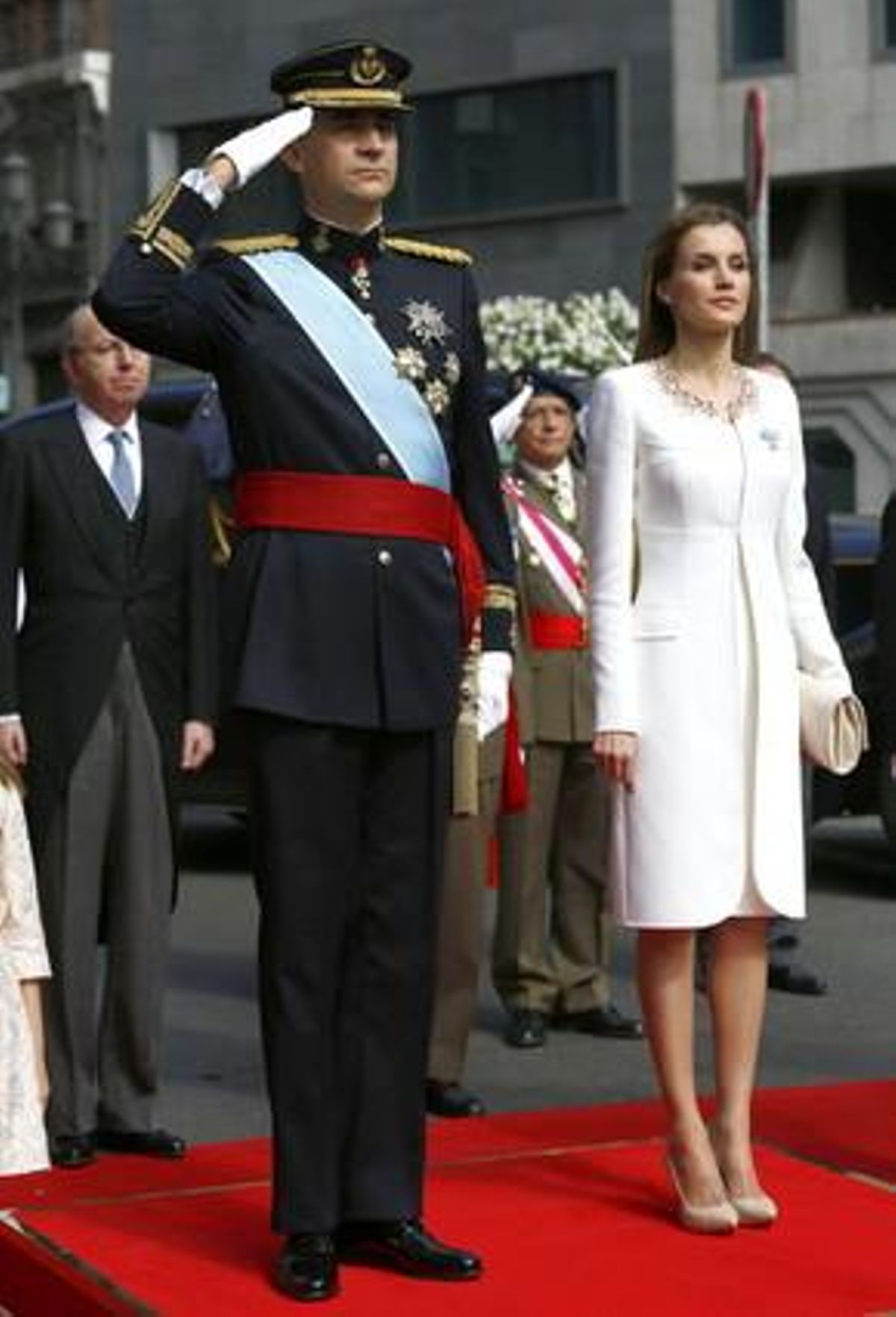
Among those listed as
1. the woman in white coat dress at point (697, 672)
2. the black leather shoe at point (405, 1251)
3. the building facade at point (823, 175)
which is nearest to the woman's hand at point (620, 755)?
the woman in white coat dress at point (697, 672)

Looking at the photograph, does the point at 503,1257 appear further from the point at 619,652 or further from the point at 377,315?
the point at 377,315

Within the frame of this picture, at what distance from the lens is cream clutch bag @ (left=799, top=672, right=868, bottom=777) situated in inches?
240

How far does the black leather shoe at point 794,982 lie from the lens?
10352 mm

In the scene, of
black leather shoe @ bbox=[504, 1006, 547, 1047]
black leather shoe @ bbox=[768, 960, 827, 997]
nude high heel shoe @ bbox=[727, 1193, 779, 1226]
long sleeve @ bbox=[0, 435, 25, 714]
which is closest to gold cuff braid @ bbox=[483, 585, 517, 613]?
nude high heel shoe @ bbox=[727, 1193, 779, 1226]

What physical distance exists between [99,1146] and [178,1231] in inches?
52.9

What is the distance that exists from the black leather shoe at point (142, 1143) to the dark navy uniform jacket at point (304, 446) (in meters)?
1.96

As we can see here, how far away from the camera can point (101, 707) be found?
729cm

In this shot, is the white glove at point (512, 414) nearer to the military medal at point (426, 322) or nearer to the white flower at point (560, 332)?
the military medal at point (426, 322)

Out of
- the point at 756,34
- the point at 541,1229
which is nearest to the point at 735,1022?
the point at 541,1229

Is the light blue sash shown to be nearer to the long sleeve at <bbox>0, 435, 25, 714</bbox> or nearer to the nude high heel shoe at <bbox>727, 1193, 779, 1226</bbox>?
the nude high heel shoe at <bbox>727, 1193, 779, 1226</bbox>

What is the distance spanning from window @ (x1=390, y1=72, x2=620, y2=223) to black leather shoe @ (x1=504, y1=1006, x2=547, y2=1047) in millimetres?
34350

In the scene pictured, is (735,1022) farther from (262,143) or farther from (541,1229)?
(262,143)

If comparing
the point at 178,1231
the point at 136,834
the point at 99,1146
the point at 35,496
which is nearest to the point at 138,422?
the point at 35,496

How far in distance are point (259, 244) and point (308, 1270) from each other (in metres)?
1.87
